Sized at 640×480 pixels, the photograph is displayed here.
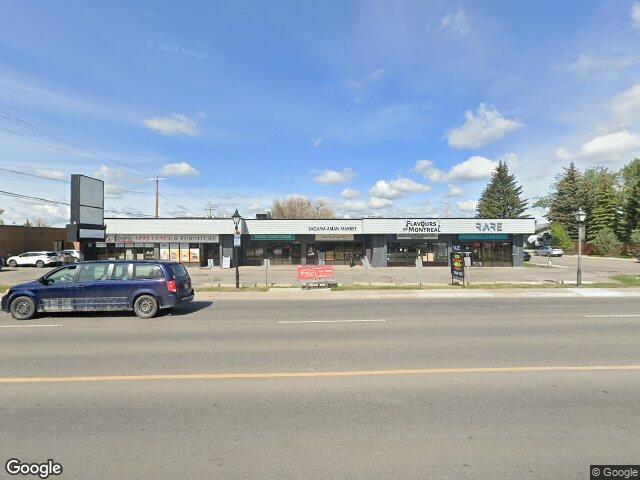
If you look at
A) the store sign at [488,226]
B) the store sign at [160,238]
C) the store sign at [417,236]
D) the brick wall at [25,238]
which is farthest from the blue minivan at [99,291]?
the brick wall at [25,238]

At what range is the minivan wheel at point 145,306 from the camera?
10.9 metres

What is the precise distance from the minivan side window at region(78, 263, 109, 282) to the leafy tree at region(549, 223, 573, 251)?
6615cm

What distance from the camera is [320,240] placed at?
35906mm

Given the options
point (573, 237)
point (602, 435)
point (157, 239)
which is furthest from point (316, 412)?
point (573, 237)

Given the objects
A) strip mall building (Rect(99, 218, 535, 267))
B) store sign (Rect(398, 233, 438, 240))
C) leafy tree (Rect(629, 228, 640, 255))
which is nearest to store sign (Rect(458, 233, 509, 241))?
strip mall building (Rect(99, 218, 535, 267))

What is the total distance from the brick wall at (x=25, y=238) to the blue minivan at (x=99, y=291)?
39195 millimetres

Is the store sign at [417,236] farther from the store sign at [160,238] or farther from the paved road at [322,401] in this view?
the paved road at [322,401]

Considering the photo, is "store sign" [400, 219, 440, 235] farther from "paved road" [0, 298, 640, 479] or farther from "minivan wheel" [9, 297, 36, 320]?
"minivan wheel" [9, 297, 36, 320]

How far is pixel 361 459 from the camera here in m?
3.39

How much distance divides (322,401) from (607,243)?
6087 cm

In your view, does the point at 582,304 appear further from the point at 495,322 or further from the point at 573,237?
the point at 573,237

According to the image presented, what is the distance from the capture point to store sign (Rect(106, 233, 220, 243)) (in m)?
34.2

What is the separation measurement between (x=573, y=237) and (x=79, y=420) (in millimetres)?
74020

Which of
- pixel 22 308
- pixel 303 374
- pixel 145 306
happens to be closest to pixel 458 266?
pixel 145 306
